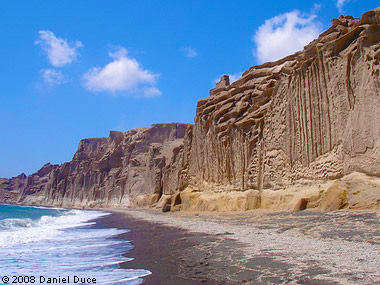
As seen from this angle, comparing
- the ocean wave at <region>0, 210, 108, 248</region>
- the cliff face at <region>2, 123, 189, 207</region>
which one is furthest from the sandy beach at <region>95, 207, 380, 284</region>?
the cliff face at <region>2, 123, 189, 207</region>

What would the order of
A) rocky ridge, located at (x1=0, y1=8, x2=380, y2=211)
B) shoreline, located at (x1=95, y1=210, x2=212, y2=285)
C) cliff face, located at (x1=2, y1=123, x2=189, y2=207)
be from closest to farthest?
shoreline, located at (x1=95, y1=210, x2=212, y2=285) → rocky ridge, located at (x1=0, y1=8, x2=380, y2=211) → cliff face, located at (x1=2, y1=123, x2=189, y2=207)

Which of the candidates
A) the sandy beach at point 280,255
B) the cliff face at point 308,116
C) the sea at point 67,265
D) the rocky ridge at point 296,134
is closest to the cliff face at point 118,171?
the rocky ridge at point 296,134

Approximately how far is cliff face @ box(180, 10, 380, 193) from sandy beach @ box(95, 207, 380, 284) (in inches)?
150

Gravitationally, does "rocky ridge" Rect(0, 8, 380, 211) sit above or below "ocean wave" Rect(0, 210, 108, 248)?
above

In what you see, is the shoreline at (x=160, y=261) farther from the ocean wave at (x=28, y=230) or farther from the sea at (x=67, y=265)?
the ocean wave at (x=28, y=230)

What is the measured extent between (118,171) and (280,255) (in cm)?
6216

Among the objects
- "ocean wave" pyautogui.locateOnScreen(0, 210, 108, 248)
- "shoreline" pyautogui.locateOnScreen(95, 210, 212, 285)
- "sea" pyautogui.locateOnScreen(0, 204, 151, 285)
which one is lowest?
"ocean wave" pyautogui.locateOnScreen(0, 210, 108, 248)

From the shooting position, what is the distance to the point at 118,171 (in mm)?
67000

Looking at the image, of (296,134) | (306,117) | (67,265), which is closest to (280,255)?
(67,265)

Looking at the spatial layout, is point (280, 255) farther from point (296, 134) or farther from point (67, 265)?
point (296, 134)

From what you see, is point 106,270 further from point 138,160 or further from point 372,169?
point 138,160

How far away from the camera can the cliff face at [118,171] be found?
47.0 m

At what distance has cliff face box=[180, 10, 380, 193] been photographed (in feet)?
44.1

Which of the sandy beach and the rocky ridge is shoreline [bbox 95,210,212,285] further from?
the rocky ridge
